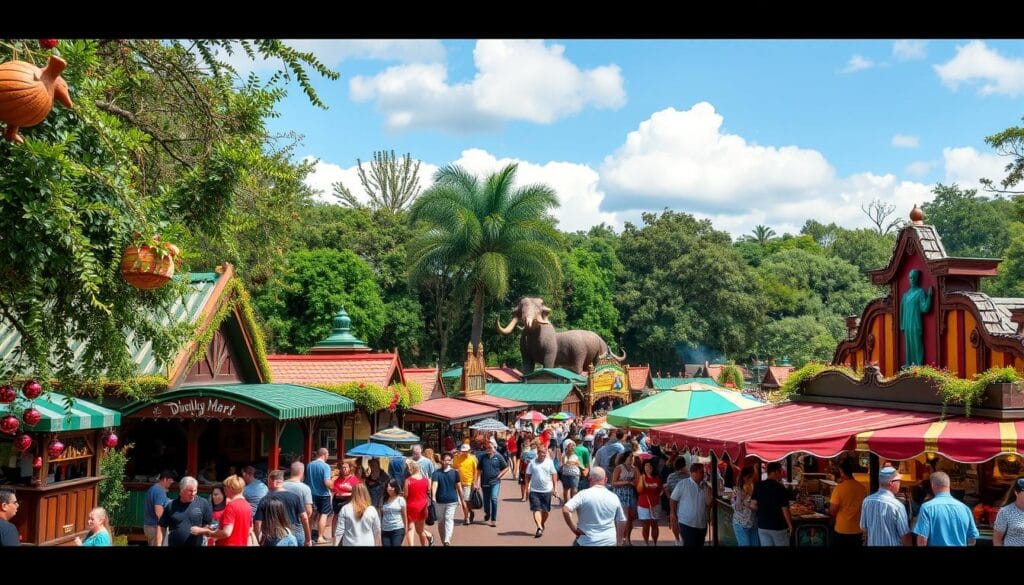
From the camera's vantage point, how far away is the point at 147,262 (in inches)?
280

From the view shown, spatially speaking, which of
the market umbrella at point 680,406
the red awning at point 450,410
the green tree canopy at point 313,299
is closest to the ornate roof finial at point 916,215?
the market umbrella at point 680,406

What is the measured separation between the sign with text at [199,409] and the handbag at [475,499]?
402 cm

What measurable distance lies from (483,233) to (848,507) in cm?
3745

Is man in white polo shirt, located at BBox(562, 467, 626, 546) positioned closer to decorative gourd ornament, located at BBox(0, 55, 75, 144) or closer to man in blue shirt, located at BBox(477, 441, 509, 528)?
decorative gourd ornament, located at BBox(0, 55, 75, 144)

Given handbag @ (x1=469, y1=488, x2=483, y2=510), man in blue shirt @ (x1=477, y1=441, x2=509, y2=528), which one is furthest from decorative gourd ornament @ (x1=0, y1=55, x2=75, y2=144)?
handbag @ (x1=469, y1=488, x2=483, y2=510)

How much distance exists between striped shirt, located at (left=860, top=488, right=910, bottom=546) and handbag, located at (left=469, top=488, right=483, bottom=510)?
30.2 ft

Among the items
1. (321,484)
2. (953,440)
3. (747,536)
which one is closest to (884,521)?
(953,440)

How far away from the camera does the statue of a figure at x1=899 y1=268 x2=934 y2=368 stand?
12945mm

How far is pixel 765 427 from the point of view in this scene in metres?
11.4

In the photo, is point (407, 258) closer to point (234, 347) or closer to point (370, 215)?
point (370, 215)

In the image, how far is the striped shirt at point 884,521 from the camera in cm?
882

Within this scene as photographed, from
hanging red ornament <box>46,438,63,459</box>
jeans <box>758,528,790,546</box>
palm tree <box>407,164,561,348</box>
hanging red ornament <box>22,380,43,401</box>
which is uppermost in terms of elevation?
palm tree <box>407,164,561,348</box>
